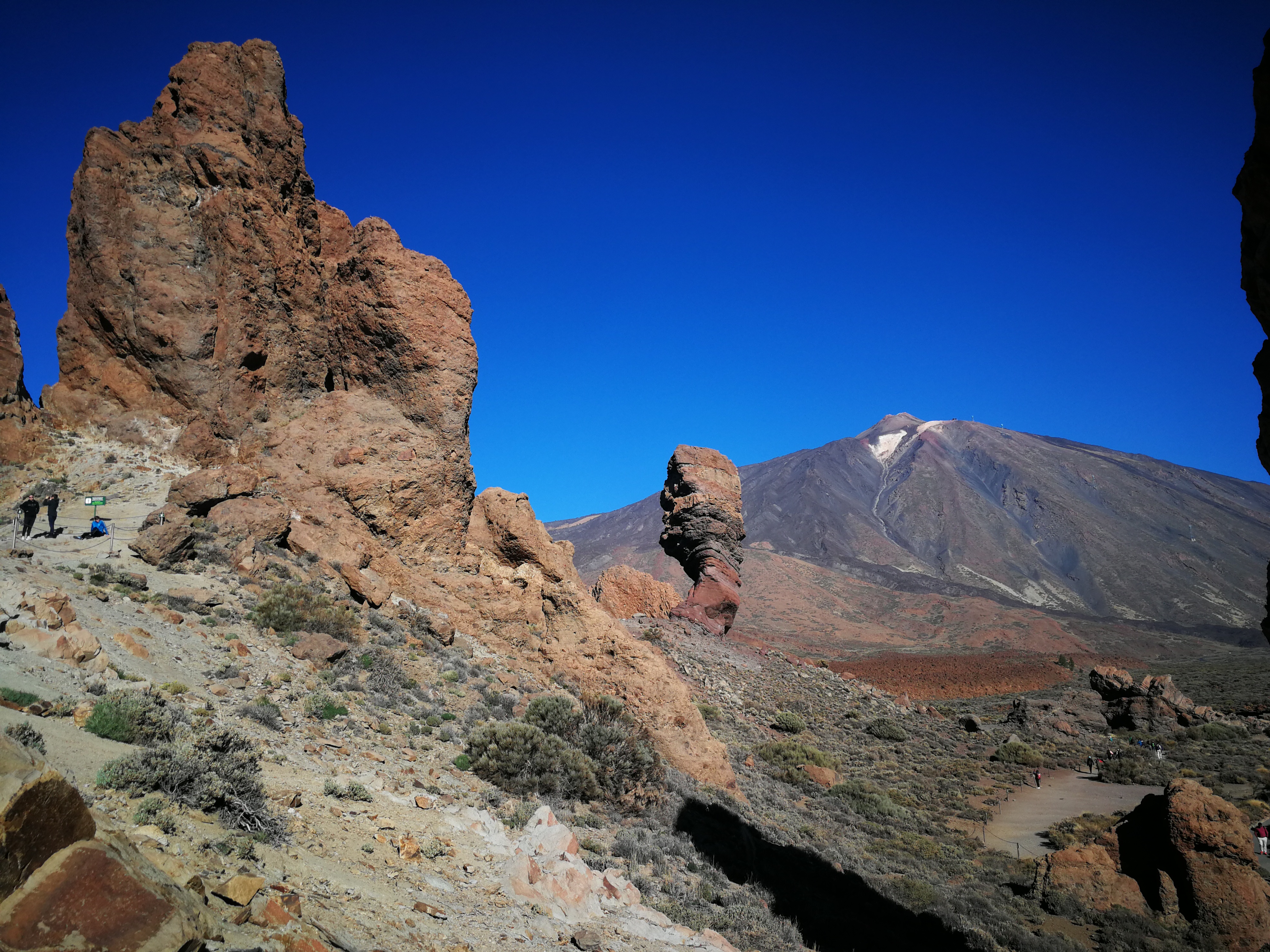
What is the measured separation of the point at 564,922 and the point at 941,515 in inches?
4897

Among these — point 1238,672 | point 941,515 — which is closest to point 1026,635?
point 1238,672

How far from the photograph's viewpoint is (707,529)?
30844mm

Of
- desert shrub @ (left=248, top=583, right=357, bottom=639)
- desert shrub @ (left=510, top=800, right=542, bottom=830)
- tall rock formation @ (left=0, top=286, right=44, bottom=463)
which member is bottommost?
desert shrub @ (left=510, top=800, right=542, bottom=830)

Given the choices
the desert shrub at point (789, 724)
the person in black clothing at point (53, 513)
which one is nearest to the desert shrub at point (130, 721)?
the person in black clothing at point (53, 513)

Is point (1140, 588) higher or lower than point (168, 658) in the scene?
higher

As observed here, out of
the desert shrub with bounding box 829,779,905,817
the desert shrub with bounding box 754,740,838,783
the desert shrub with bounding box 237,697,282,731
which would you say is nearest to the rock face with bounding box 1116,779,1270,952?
the desert shrub with bounding box 829,779,905,817

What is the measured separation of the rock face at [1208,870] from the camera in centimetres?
856

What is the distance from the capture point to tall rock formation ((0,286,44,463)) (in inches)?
469

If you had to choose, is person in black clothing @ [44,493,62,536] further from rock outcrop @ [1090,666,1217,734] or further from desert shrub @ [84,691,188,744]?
rock outcrop @ [1090,666,1217,734]

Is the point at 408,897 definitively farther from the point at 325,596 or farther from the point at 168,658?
the point at 325,596

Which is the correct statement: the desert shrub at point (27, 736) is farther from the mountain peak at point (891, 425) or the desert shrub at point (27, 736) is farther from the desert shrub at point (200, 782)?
the mountain peak at point (891, 425)

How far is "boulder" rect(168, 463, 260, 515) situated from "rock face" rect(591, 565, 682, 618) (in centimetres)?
1840

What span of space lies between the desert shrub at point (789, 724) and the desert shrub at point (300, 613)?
1450 cm

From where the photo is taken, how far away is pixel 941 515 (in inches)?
4611
